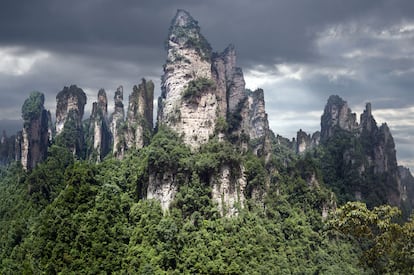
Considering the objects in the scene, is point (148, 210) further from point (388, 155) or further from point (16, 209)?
point (388, 155)

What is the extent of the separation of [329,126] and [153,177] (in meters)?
58.6

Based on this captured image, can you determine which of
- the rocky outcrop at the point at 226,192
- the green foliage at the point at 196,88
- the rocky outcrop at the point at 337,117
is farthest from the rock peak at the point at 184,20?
the rocky outcrop at the point at 337,117

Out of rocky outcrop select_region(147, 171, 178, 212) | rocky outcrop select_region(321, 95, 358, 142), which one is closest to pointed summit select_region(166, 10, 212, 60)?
rocky outcrop select_region(147, 171, 178, 212)

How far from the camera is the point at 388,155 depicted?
84.8m

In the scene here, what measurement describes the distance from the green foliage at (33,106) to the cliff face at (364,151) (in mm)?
50649

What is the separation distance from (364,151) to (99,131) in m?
47.4

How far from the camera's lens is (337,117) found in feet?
307

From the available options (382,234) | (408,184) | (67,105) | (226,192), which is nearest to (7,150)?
(67,105)

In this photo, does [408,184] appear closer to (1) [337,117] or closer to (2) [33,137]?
(1) [337,117]

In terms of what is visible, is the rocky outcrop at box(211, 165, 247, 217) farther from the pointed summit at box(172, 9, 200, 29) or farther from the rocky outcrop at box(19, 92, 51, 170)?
the rocky outcrop at box(19, 92, 51, 170)

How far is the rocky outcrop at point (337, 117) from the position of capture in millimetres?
92188

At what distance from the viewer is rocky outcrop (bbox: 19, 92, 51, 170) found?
238 ft

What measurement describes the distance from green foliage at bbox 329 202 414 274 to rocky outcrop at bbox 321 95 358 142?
7047 centimetres

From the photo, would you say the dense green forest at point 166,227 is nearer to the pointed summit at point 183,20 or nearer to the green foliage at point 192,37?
the green foliage at point 192,37
